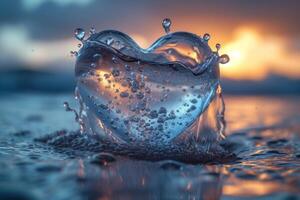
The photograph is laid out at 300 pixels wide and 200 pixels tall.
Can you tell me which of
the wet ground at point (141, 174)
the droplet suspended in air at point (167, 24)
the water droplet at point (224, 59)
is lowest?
the wet ground at point (141, 174)

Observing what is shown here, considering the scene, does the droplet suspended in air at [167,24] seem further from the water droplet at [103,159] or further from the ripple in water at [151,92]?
the water droplet at [103,159]

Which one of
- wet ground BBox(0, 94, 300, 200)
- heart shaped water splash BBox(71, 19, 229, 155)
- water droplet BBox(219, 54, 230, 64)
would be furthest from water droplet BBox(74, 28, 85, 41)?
water droplet BBox(219, 54, 230, 64)

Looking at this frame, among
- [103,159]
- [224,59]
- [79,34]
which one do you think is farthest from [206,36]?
[103,159]

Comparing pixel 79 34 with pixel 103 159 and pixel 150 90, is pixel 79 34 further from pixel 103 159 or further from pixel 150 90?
pixel 103 159

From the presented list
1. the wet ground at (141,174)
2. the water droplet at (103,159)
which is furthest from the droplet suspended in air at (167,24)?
the water droplet at (103,159)

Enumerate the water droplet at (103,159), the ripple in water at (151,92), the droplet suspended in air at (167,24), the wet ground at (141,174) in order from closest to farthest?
the wet ground at (141,174)
the water droplet at (103,159)
the ripple in water at (151,92)
the droplet suspended in air at (167,24)

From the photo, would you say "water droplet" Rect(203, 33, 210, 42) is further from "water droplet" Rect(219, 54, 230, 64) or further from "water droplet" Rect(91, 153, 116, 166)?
"water droplet" Rect(91, 153, 116, 166)

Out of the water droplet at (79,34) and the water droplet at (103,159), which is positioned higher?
the water droplet at (79,34)

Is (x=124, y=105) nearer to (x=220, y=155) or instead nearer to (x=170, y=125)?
(x=170, y=125)

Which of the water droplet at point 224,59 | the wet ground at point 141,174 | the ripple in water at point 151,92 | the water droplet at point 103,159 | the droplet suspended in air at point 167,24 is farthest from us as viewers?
the droplet suspended in air at point 167,24

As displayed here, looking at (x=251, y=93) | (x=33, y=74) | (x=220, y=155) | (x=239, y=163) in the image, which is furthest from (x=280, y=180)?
(x=33, y=74)
